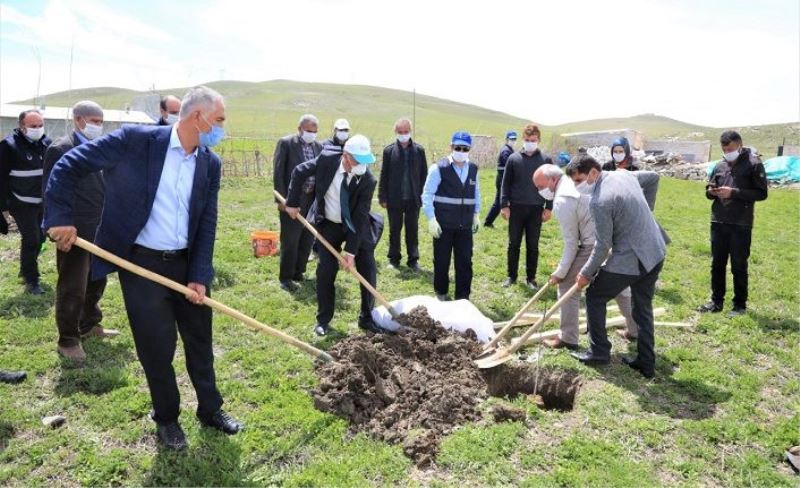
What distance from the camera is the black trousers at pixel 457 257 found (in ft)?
23.1

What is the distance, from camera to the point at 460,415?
4391 millimetres

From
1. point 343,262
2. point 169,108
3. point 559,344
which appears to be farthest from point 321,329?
point 169,108

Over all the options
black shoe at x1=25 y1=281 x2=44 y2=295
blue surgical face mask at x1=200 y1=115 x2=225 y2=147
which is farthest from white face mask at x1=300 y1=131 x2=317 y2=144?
blue surgical face mask at x1=200 y1=115 x2=225 y2=147

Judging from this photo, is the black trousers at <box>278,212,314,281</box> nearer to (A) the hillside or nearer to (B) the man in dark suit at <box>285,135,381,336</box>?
(B) the man in dark suit at <box>285,135,381,336</box>

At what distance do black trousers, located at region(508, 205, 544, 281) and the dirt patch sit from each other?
262 cm

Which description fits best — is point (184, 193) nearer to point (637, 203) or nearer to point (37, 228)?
point (637, 203)

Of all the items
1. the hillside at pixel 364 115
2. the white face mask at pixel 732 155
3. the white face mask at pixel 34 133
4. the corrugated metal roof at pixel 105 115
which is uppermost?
the hillside at pixel 364 115

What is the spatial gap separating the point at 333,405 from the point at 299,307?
2614 mm

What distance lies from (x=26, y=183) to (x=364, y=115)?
7560cm

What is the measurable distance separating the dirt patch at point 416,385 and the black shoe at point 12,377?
2596 millimetres

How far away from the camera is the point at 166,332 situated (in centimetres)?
368

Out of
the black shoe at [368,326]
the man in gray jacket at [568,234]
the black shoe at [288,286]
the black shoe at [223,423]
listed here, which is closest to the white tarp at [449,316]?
the black shoe at [368,326]

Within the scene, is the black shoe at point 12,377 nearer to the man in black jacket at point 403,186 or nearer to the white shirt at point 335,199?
the white shirt at point 335,199

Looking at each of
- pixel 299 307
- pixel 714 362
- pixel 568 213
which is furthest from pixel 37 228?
pixel 714 362
